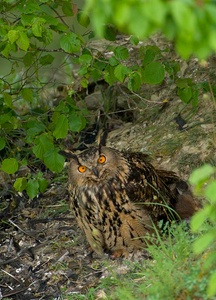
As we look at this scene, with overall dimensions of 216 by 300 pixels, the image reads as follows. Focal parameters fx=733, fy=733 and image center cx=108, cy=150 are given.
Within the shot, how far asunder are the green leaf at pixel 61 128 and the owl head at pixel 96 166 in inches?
9.4

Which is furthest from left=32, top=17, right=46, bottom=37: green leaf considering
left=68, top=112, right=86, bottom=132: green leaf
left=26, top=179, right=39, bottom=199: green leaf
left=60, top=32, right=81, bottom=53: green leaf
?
left=26, top=179, right=39, bottom=199: green leaf

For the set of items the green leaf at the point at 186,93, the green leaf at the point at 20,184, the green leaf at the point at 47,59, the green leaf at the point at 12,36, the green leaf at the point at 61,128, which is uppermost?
the green leaf at the point at 12,36

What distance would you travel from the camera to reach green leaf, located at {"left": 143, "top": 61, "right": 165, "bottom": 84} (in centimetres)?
490

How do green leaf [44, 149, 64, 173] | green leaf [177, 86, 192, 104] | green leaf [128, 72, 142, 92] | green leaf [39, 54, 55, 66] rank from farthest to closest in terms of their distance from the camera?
green leaf [39, 54, 55, 66]
green leaf [44, 149, 64, 173]
green leaf [177, 86, 192, 104]
green leaf [128, 72, 142, 92]

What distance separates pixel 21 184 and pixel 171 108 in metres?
1.73

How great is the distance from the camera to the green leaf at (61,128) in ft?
17.0

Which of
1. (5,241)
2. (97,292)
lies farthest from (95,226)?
(5,241)

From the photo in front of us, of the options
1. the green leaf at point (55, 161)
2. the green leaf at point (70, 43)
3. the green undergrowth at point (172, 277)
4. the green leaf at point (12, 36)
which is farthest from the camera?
the green leaf at point (55, 161)

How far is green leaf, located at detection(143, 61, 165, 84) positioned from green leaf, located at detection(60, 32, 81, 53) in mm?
530

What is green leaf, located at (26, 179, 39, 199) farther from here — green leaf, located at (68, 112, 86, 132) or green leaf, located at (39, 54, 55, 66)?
green leaf, located at (39, 54, 55, 66)

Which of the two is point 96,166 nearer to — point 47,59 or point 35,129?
point 35,129

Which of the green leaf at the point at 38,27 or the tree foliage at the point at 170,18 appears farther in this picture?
the green leaf at the point at 38,27

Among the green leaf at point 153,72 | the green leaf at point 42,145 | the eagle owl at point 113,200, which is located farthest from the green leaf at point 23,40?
the eagle owl at point 113,200

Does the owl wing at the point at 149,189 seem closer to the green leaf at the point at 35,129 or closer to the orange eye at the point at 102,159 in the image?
the orange eye at the point at 102,159
